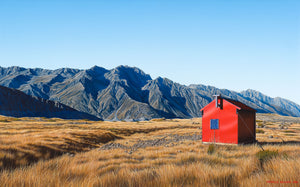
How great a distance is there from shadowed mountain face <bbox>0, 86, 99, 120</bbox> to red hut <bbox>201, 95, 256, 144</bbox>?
136m

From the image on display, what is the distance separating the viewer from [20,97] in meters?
146

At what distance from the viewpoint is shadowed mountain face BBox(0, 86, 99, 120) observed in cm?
13412

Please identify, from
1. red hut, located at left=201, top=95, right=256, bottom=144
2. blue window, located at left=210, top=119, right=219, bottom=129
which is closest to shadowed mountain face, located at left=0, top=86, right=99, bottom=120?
red hut, located at left=201, top=95, right=256, bottom=144

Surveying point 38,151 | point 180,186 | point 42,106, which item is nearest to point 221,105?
point 38,151

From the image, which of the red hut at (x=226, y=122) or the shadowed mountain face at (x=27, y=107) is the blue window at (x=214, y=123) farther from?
the shadowed mountain face at (x=27, y=107)

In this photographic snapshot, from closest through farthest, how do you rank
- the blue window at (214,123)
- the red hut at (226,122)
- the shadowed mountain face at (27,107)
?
the red hut at (226,122) → the blue window at (214,123) → the shadowed mountain face at (27,107)

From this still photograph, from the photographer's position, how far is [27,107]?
144 metres

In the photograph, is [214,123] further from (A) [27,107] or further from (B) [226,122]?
(A) [27,107]

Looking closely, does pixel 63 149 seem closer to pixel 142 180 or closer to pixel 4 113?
pixel 142 180

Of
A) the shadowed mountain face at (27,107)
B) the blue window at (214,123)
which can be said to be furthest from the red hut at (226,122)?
the shadowed mountain face at (27,107)

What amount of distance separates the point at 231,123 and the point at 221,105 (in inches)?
78.9

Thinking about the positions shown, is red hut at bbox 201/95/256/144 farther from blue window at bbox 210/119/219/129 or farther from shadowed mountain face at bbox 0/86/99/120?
shadowed mountain face at bbox 0/86/99/120

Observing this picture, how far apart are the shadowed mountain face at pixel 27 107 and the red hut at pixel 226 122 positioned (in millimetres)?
136018

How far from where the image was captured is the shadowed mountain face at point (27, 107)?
13412 centimetres
